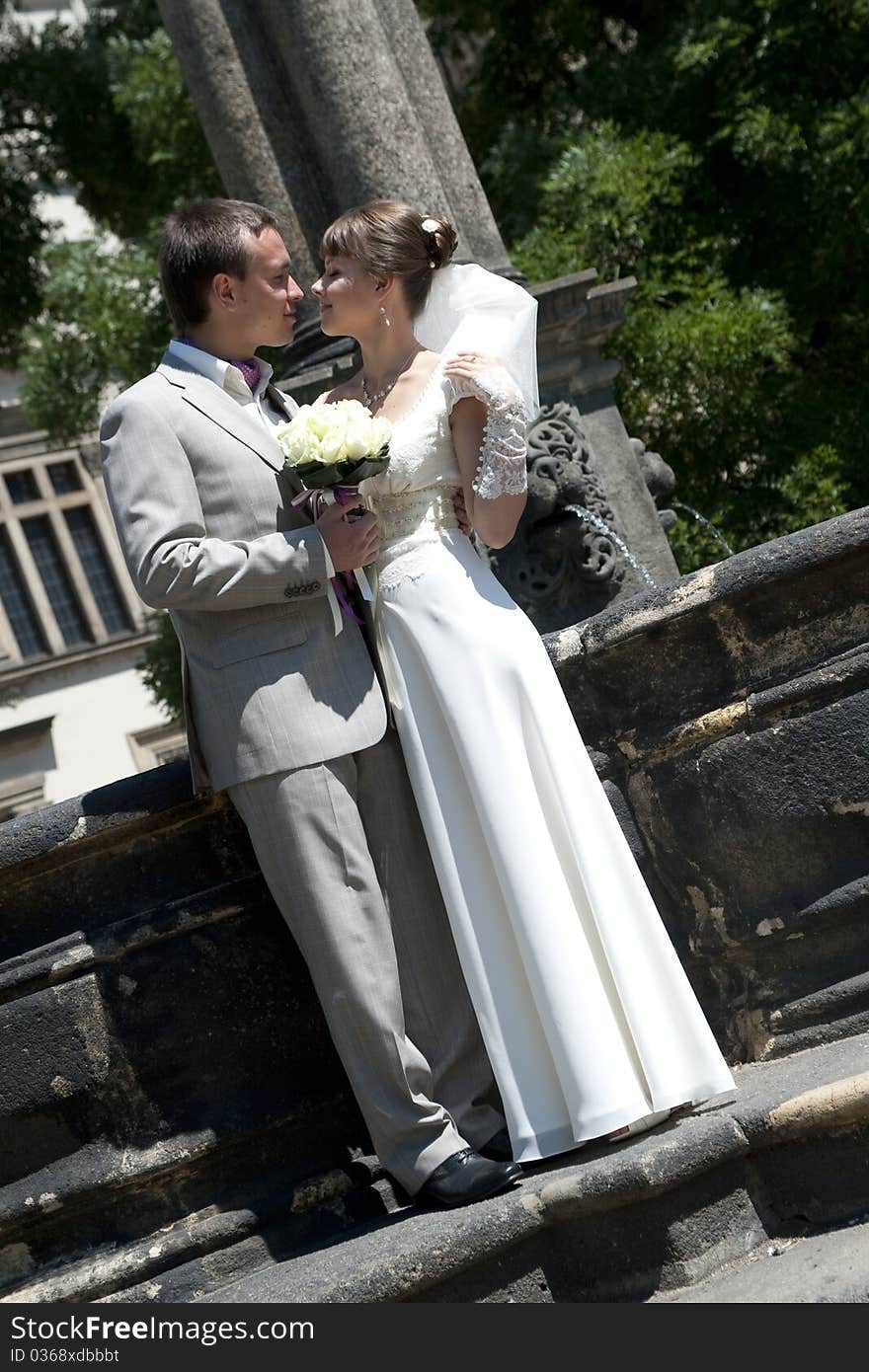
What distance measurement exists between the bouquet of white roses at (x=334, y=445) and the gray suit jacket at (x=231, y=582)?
0.48ft

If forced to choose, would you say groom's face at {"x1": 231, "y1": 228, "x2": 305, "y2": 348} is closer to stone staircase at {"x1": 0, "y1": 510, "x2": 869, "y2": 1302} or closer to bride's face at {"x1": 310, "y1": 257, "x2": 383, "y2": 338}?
bride's face at {"x1": 310, "y1": 257, "x2": 383, "y2": 338}

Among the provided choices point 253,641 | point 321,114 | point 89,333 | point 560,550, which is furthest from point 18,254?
point 253,641

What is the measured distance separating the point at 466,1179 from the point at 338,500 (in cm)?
135

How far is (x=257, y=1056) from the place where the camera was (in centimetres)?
338

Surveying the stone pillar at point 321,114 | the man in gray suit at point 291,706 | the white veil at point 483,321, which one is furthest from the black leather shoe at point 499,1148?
the stone pillar at point 321,114

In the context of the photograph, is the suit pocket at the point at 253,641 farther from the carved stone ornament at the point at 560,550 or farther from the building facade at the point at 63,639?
the building facade at the point at 63,639

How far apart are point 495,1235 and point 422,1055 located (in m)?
0.47

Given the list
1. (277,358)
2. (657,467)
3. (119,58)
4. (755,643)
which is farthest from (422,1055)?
(119,58)

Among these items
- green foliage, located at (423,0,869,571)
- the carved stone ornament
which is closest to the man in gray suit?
the carved stone ornament

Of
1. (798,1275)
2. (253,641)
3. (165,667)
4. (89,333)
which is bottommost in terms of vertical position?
(798,1275)

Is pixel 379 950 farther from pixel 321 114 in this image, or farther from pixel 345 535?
pixel 321 114

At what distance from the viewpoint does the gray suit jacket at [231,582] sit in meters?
3.10

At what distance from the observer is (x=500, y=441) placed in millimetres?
3312

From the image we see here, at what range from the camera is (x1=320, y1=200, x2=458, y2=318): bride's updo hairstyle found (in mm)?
3492
